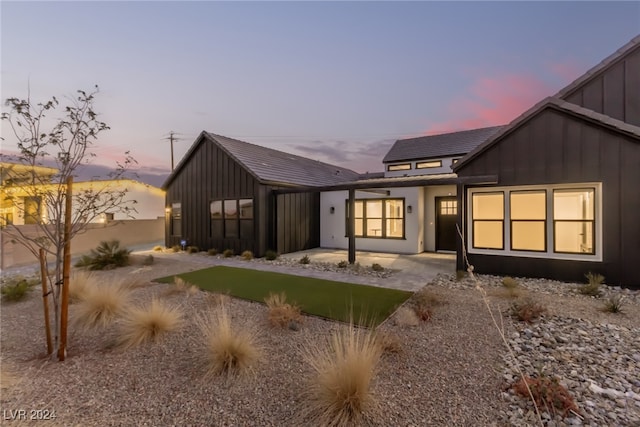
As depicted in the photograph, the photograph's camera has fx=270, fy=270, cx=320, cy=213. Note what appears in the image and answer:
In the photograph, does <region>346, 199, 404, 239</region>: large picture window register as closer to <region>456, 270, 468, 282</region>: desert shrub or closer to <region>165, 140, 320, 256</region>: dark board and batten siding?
<region>165, 140, 320, 256</region>: dark board and batten siding

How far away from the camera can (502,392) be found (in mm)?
2725

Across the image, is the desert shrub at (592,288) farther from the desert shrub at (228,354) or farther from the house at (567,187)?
the desert shrub at (228,354)

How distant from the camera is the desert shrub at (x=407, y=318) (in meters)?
4.45

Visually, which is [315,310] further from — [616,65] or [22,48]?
[616,65]

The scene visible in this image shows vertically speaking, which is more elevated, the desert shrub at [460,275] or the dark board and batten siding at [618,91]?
the dark board and batten siding at [618,91]

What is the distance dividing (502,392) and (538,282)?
18.9 ft

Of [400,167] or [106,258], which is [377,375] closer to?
[106,258]

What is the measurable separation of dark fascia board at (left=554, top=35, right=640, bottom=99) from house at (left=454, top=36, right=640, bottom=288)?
3 centimetres

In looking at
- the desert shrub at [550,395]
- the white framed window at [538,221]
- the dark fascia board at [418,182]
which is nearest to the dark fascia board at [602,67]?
the white framed window at [538,221]

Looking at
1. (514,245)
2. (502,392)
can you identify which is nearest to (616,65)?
(514,245)

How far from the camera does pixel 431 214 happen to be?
11.9 metres

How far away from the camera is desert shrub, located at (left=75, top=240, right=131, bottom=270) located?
31.4 ft

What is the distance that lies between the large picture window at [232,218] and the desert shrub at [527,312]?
967cm

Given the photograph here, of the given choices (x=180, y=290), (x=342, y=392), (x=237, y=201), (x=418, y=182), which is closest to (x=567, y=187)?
(x=418, y=182)
